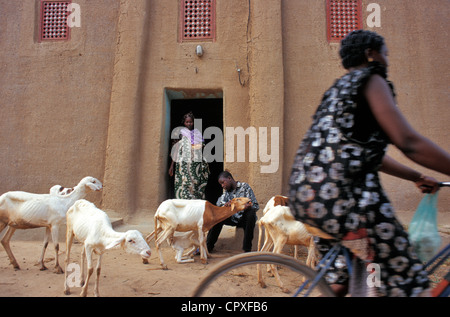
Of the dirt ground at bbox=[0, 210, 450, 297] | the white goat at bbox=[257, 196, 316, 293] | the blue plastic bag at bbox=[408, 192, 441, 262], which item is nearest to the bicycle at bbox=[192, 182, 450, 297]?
the blue plastic bag at bbox=[408, 192, 441, 262]

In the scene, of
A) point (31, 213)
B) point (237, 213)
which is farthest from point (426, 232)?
point (31, 213)

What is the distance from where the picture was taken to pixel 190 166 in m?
5.99

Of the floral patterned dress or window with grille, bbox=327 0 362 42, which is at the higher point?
window with grille, bbox=327 0 362 42

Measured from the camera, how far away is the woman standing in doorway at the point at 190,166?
5980 millimetres

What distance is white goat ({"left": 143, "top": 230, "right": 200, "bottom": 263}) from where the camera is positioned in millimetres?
4758

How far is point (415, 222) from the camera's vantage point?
1684 mm

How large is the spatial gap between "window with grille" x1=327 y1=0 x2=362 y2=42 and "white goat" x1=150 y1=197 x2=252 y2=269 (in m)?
4.16

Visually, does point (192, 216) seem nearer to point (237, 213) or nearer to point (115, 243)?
point (237, 213)

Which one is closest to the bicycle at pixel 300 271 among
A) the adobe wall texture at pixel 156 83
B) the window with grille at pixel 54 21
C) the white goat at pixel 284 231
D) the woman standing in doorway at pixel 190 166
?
the white goat at pixel 284 231

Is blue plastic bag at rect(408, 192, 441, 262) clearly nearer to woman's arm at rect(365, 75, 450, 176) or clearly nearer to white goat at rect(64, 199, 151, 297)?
woman's arm at rect(365, 75, 450, 176)

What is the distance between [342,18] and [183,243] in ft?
17.9

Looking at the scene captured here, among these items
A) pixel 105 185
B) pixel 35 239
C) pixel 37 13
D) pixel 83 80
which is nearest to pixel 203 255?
pixel 105 185
